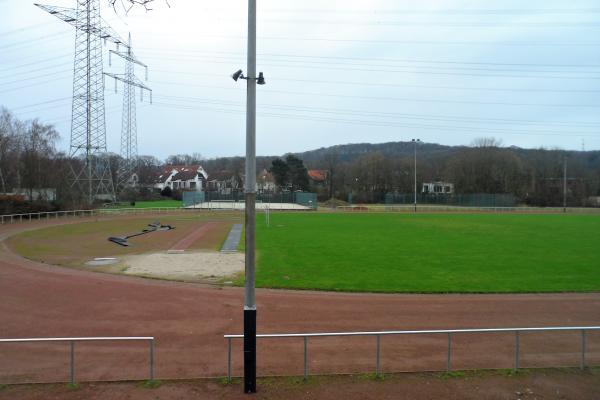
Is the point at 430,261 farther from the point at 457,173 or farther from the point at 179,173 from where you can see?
the point at 179,173

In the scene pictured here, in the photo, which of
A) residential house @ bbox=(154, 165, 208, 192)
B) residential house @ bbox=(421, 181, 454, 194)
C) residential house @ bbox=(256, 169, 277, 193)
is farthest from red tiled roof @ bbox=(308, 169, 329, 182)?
residential house @ bbox=(154, 165, 208, 192)

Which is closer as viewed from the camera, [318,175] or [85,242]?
[85,242]

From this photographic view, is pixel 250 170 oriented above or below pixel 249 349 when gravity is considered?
above

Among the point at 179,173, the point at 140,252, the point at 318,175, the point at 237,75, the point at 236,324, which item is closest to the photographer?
the point at 237,75

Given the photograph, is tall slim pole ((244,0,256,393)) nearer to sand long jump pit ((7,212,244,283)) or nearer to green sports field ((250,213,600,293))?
green sports field ((250,213,600,293))

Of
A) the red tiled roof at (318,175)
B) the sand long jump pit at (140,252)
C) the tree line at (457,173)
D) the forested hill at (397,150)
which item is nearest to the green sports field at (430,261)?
the sand long jump pit at (140,252)

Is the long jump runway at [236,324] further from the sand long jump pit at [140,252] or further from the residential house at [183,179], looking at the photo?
the residential house at [183,179]

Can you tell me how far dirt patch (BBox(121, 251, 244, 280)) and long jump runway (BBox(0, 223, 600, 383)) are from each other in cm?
165

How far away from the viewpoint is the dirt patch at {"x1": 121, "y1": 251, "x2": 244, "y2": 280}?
22266mm

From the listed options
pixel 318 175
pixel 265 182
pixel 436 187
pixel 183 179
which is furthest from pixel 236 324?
pixel 436 187

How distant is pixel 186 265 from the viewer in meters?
24.8

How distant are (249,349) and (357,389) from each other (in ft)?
7.72

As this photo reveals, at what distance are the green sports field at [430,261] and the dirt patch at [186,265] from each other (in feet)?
5.67

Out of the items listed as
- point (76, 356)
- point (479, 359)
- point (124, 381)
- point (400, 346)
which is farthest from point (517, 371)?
point (76, 356)
